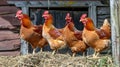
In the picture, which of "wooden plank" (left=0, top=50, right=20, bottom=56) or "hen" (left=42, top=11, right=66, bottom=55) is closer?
"hen" (left=42, top=11, right=66, bottom=55)

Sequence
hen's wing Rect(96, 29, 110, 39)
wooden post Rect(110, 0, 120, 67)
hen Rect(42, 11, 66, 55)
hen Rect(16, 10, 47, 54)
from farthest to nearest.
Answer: hen Rect(16, 10, 47, 54) → hen Rect(42, 11, 66, 55) → hen's wing Rect(96, 29, 110, 39) → wooden post Rect(110, 0, 120, 67)

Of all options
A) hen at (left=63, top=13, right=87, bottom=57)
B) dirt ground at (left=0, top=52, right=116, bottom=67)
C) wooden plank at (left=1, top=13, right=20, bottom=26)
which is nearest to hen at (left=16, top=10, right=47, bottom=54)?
hen at (left=63, top=13, right=87, bottom=57)

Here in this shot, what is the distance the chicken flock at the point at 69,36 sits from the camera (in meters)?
6.66

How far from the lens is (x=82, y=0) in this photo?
7875 mm

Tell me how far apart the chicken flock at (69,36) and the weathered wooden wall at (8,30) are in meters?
0.94

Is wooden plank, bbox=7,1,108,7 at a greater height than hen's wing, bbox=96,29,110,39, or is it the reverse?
wooden plank, bbox=7,1,108,7

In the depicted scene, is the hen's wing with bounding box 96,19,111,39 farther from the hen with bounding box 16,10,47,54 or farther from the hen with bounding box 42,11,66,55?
the hen with bounding box 16,10,47,54

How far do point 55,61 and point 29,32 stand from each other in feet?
2.89

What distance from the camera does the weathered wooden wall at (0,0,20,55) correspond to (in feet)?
26.3

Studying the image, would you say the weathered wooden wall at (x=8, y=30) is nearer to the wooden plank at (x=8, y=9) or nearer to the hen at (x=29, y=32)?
the wooden plank at (x=8, y=9)

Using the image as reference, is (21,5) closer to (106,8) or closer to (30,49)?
(30,49)

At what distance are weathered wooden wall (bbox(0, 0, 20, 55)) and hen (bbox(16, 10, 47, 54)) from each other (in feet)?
3.08

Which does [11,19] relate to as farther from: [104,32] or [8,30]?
[104,32]

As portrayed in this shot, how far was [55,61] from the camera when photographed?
6266 millimetres
